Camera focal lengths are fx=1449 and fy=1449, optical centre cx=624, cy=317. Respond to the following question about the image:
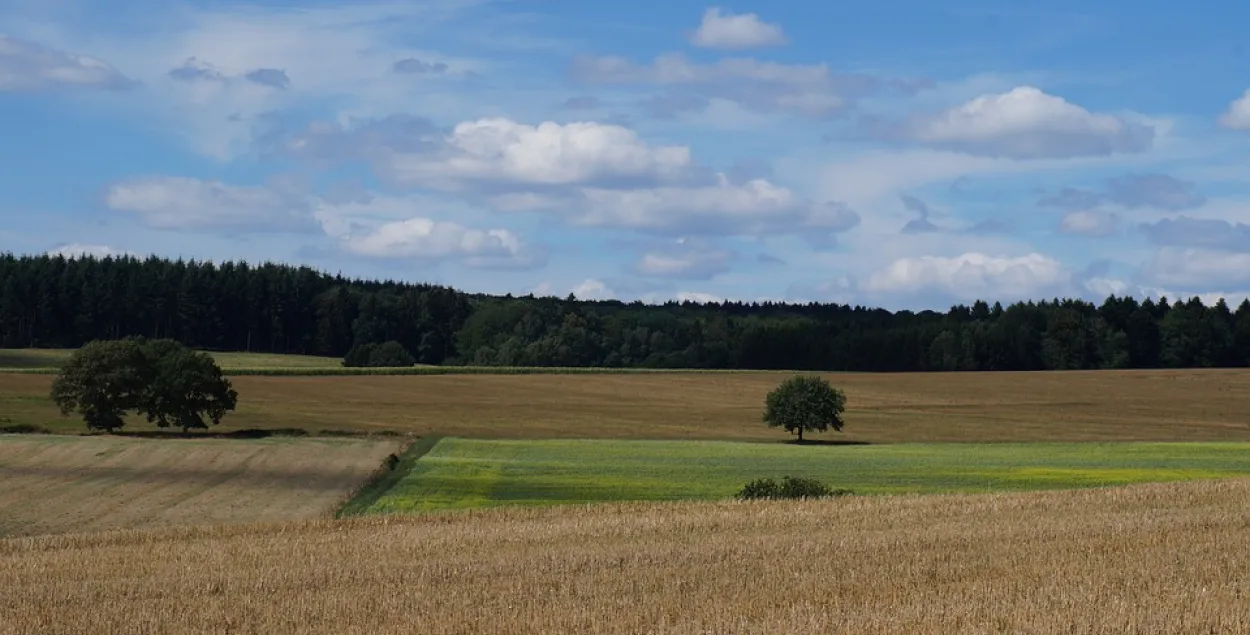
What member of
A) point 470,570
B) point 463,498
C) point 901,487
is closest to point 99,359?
point 463,498

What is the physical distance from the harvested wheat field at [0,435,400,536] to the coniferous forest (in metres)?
88.6

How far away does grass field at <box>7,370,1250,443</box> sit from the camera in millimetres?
78062

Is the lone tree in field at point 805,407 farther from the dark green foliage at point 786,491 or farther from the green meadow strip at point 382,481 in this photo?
the dark green foliage at point 786,491

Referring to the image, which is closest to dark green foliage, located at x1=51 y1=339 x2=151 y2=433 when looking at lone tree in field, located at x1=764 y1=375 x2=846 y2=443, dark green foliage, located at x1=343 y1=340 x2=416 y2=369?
lone tree in field, located at x1=764 y1=375 x2=846 y2=443

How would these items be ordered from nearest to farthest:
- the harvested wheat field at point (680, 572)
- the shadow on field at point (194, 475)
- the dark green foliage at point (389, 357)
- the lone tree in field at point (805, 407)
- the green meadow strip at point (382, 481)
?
the harvested wheat field at point (680, 572) → the green meadow strip at point (382, 481) → the shadow on field at point (194, 475) → the lone tree in field at point (805, 407) → the dark green foliage at point (389, 357)

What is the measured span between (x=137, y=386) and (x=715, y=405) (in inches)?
1503

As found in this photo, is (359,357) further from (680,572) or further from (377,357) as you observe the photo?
(680,572)

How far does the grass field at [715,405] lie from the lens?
7806 cm

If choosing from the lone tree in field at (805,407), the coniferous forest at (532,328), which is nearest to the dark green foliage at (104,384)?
the lone tree in field at (805,407)

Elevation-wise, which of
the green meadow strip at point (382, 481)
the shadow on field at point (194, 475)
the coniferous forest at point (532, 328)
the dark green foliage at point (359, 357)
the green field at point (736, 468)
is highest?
the coniferous forest at point (532, 328)

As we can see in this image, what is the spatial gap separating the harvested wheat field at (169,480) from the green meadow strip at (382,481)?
57cm

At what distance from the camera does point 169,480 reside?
154 feet

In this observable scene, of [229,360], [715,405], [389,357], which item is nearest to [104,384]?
[715,405]

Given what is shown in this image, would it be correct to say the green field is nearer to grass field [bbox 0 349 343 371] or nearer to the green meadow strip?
the green meadow strip
